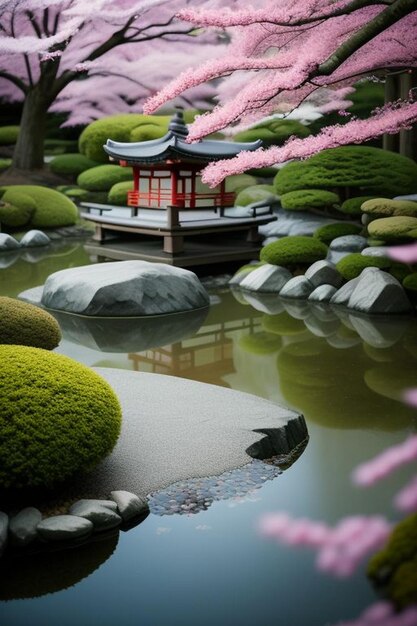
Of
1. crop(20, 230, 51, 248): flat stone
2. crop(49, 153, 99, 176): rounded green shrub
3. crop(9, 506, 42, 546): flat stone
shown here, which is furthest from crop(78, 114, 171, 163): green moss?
crop(9, 506, 42, 546): flat stone

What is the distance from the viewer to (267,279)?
11.5 m

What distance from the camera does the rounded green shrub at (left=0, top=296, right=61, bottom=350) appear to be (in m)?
6.01

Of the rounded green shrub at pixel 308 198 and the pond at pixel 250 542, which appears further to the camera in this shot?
the rounded green shrub at pixel 308 198

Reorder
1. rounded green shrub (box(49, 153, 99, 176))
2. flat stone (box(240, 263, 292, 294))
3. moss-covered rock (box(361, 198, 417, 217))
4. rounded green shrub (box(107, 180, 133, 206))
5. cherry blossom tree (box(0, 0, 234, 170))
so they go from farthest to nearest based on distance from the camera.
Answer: rounded green shrub (box(49, 153, 99, 176)), rounded green shrub (box(107, 180, 133, 206)), cherry blossom tree (box(0, 0, 234, 170)), flat stone (box(240, 263, 292, 294)), moss-covered rock (box(361, 198, 417, 217))

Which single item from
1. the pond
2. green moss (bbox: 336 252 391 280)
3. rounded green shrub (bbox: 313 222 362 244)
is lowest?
the pond

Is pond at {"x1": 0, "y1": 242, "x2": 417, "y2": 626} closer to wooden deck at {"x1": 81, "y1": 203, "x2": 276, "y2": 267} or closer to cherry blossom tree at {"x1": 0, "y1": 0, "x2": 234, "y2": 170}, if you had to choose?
wooden deck at {"x1": 81, "y1": 203, "x2": 276, "y2": 267}

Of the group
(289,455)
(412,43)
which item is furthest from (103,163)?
(289,455)

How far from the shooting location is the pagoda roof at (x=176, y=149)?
524 inches

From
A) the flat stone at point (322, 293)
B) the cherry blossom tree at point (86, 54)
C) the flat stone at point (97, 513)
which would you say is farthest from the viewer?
the cherry blossom tree at point (86, 54)

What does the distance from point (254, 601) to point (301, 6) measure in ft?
25.8

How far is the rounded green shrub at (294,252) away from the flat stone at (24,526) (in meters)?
8.21

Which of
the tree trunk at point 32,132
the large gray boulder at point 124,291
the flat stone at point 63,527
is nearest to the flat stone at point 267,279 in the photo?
the large gray boulder at point 124,291

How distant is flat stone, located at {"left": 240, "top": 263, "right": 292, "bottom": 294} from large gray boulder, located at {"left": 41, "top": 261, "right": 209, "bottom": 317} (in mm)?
1344

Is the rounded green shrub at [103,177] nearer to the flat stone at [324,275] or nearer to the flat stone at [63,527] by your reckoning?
the flat stone at [324,275]
